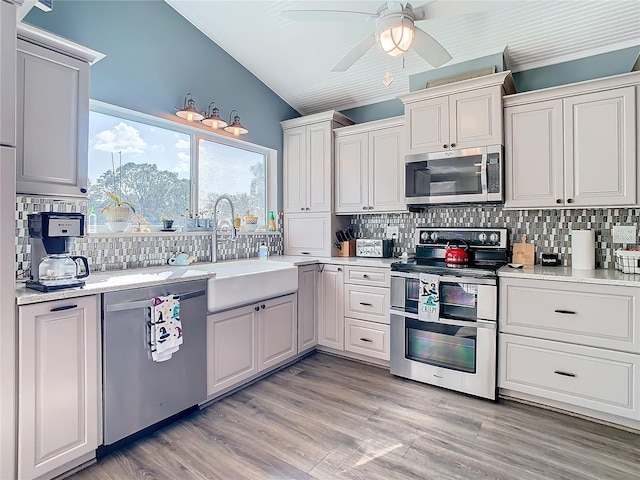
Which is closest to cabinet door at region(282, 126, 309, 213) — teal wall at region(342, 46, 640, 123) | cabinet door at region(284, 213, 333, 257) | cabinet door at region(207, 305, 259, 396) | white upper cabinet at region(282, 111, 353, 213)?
white upper cabinet at region(282, 111, 353, 213)

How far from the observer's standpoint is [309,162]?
12.6 ft

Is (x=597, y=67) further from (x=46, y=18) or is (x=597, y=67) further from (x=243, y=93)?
(x=46, y=18)

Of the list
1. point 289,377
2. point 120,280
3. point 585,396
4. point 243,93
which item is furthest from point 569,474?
point 243,93

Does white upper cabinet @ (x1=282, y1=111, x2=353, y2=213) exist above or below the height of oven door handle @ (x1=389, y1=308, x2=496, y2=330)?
above

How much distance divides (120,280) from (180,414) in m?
0.96

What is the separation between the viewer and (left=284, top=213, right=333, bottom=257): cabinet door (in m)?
3.74

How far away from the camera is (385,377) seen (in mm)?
2912

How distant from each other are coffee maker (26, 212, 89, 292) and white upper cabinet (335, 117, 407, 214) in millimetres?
2457

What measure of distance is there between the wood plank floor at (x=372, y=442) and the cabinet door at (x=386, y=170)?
176 centimetres

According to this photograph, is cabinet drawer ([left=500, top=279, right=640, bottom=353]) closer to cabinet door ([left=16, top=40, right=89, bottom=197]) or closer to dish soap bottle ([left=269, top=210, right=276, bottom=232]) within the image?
dish soap bottle ([left=269, top=210, right=276, bottom=232])

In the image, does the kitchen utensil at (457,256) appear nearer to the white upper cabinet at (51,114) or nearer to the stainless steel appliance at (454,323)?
the stainless steel appliance at (454,323)

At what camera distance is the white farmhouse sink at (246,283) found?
232 centimetres

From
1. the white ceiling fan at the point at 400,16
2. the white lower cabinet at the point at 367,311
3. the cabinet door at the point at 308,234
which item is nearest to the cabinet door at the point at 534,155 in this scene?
the white ceiling fan at the point at 400,16

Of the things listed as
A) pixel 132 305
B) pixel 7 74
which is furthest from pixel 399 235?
pixel 7 74
